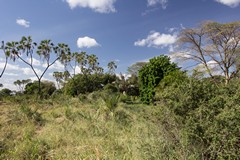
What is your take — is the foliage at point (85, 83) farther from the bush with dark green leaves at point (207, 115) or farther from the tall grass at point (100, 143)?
the bush with dark green leaves at point (207, 115)

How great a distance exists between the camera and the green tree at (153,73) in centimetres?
2125

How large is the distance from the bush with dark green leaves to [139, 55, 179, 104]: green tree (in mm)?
15830

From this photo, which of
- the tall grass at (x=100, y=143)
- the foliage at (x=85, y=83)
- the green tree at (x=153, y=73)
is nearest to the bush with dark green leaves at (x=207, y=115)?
the tall grass at (x=100, y=143)

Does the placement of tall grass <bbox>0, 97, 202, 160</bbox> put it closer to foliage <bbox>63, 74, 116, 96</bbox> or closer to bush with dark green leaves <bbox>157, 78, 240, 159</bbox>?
bush with dark green leaves <bbox>157, 78, 240, 159</bbox>

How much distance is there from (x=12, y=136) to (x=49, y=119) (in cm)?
275

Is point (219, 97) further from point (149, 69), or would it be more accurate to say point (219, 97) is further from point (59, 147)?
point (149, 69)

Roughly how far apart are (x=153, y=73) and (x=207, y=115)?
57.7ft

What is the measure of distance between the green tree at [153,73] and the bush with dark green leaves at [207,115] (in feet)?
51.9

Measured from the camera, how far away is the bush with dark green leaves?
3.67 m

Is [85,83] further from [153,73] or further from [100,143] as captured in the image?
[100,143]

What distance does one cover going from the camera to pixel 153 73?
70.9 feet

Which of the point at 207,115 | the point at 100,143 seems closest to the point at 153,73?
the point at 100,143

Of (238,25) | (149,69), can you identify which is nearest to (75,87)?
(149,69)

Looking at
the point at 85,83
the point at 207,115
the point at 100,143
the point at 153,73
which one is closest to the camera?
the point at 207,115
